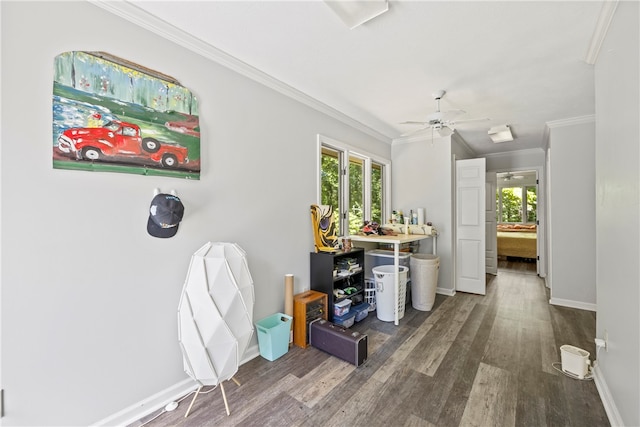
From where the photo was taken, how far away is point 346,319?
276 centimetres

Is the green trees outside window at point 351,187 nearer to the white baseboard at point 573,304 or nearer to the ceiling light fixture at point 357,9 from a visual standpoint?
the ceiling light fixture at point 357,9

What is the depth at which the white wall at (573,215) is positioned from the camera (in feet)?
11.0

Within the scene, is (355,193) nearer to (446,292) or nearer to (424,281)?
(424,281)

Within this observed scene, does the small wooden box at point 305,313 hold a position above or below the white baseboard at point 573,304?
above

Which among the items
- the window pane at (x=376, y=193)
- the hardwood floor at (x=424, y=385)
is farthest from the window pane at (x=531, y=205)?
the window pane at (x=376, y=193)

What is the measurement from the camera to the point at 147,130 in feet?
5.41

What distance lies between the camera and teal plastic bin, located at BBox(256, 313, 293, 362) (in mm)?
2193

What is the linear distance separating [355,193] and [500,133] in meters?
2.37

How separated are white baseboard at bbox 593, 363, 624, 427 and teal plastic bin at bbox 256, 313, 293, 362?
210 cm

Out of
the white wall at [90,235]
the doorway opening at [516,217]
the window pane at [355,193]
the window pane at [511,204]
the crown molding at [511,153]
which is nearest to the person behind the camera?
the white wall at [90,235]

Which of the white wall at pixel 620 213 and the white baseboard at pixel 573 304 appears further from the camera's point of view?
the white baseboard at pixel 573 304

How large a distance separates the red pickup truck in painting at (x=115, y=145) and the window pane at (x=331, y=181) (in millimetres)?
1744

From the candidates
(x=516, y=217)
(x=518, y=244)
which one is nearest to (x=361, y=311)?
(x=518, y=244)

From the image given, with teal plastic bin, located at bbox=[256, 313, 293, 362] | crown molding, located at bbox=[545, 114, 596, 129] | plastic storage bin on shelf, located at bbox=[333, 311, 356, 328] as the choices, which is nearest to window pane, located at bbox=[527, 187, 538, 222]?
crown molding, located at bbox=[545, 114, 596, 129]
